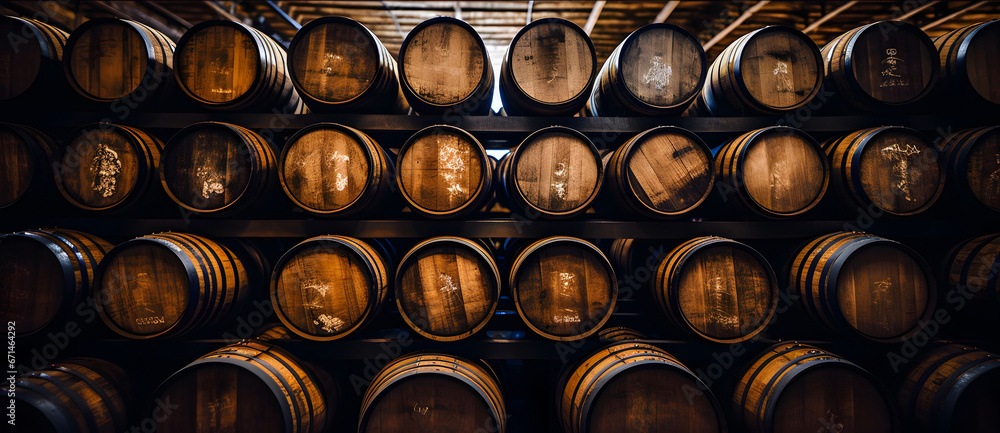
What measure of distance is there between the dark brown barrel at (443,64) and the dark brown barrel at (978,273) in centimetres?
355

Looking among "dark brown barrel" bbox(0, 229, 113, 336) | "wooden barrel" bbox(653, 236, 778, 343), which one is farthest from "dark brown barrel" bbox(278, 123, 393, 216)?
"wooden barrel" bbox(653, 236, 778, 343)

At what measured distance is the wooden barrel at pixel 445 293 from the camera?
206cm

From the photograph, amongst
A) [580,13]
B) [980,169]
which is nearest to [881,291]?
[980,169]

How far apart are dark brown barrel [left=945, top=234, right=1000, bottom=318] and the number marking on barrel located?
18.9ft

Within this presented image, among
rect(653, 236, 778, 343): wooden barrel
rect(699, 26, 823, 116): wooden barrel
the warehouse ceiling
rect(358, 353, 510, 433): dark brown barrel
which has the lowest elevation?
rect(358, 353, 510, 433): dark brown barrel

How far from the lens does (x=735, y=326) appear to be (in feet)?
6.74

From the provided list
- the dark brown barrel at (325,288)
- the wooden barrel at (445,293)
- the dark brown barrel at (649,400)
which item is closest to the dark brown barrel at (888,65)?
the dark brown barrel at (649,400)

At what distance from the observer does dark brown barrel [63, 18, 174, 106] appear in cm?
218

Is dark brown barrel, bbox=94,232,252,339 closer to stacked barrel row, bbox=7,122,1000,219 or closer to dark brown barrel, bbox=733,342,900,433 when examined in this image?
stacked barrel row, bbox=7,122,1000,219

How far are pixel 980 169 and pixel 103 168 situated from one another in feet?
19.4

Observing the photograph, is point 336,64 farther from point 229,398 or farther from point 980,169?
point 980,169

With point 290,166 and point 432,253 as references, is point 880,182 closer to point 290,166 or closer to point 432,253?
point 432,253

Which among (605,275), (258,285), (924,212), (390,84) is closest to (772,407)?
(605,275)

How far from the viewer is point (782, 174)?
2176 millimetres
